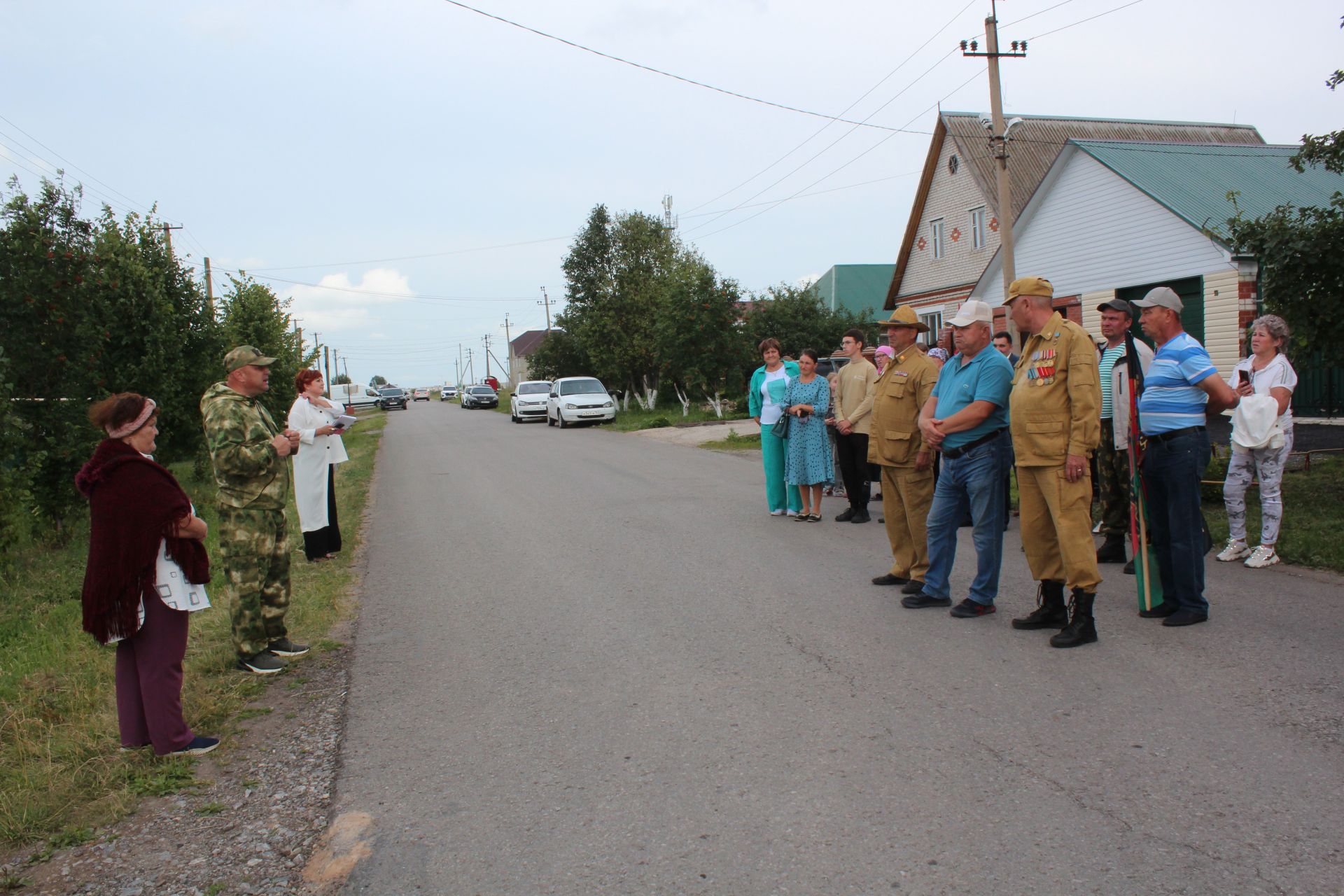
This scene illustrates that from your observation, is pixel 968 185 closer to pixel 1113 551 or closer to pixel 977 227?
pixel 977 227

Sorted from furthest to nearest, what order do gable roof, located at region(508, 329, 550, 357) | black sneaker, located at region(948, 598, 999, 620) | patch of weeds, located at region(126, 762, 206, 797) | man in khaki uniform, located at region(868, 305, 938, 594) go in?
gable roof, located at region(508, 329, 550, 357) → man in khaki uniform, located at region(868, 305, 938, 594) → black sneaker, located at region(948, 598, 999, 620) → patch of weeds, located at region(126, 762, 206, 797)

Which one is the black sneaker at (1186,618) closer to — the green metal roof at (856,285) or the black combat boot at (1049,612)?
the black combat boot at (1049,612)

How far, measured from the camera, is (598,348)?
1430 inches

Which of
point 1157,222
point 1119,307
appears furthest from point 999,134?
point 1119,307

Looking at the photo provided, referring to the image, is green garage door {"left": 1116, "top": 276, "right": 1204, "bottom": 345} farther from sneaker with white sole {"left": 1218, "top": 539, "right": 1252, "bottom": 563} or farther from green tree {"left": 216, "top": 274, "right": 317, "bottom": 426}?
green tree {"left": 216, "top": 274, "right": 317, "bottom": 426}

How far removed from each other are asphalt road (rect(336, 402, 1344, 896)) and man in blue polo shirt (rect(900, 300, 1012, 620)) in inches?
16.0

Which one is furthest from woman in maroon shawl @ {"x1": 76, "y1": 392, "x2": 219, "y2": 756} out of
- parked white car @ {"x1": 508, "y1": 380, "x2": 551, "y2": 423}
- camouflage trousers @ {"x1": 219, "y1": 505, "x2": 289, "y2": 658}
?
parked white car @ {"x1": 508, "y1": 380, "x2": 551, "y2": 423}

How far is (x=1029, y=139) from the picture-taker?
99.5ft

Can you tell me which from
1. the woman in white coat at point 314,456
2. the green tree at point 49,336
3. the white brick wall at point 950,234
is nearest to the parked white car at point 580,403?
the white brick wall at point 950,234

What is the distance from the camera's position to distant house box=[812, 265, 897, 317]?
4312 cm

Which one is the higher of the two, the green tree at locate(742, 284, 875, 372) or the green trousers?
the green tree at locate(742, 284, 875, 372)

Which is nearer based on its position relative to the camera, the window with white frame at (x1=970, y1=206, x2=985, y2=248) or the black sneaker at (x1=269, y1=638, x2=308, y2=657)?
the black sneaker at (x1=269, y1=638, x2=308, y2=657)

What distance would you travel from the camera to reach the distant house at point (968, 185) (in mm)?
29172

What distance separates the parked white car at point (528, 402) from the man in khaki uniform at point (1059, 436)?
30.1 m
